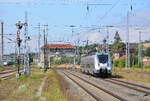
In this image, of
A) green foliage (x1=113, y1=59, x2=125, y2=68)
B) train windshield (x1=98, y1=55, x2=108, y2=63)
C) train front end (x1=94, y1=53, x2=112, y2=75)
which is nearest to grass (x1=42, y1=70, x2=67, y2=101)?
train front end (x1=94, y1=53, x2=112, y2=75)

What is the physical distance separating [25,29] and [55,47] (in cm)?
12671

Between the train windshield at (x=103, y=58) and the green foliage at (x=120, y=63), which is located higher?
the train windshield at (x=103, y=58)

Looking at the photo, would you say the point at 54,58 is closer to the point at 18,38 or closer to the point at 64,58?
the point at 64,58

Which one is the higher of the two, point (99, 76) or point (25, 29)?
point (25, 29)

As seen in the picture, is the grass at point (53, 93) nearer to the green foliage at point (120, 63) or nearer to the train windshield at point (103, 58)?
the train windshield at point (103, 58)

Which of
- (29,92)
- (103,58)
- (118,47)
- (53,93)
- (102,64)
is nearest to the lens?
(53,93)

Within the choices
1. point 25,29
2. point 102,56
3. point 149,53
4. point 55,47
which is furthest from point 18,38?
point 55,47

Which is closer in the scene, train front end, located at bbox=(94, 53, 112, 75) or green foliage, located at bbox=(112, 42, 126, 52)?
train front end, located at bbox=(94, 53, 112, 75)

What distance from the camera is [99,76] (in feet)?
193

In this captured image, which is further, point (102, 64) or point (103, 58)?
point (103, 58)

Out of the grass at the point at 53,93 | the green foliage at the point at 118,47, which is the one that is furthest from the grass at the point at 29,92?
the green foliage at the point at 118,47

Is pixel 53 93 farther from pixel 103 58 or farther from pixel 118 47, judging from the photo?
pixel 118 47

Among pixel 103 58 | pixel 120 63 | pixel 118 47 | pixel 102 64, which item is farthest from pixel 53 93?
pixel 118 47

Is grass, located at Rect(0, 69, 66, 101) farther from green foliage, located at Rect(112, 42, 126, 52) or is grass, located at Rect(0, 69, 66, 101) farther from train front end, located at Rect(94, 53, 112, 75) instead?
green foliage, located at Rect(112, 42, 126, 52)
